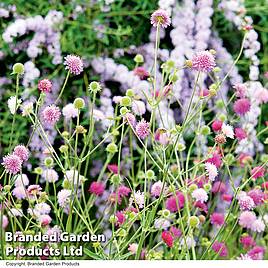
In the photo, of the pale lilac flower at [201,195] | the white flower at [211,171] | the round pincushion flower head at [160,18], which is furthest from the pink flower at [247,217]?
the round pincushion flower head at [160,18]

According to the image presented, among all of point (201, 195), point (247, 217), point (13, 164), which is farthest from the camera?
point (247, 217)

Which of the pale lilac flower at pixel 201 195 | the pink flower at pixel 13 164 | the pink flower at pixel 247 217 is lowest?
the pink flower at pixel 247 217

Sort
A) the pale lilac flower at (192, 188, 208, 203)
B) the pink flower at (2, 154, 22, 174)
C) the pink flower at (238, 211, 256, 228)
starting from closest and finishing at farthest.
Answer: the pink flower at (2, 154, 22, 174), the pale lilac flower at (192, 188, 208, 203), the pink flower at (238, 211, 256, 228)

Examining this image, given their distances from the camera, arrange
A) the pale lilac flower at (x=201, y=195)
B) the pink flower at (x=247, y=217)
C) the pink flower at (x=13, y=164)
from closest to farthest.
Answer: the pink flower at (x=13, y=164) < the pale lilac flower at (x=201, y=195) < the pink flower at (x=247, y=217)

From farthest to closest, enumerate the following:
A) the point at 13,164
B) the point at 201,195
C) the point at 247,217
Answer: the point at 247,217
the point at 201,195
the point at 13,164

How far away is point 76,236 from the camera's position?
1.60m

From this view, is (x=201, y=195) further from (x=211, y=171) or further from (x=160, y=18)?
(x=160, y=18)

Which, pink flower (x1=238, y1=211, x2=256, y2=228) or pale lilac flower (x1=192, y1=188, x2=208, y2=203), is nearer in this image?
pale lilac flower (x1=192, y1=188, x2=208, y2=203)

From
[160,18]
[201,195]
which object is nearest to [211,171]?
[201,195]

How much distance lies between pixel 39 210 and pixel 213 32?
110 cm

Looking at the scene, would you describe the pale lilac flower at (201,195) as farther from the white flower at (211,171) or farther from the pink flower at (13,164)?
the pink flower at (13,164)

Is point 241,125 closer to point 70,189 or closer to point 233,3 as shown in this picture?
point 233,3

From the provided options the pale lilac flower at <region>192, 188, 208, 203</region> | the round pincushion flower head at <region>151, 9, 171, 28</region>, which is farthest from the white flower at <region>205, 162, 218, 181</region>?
the round pincushion flower head at <region>151, 9, 171, 28</region>

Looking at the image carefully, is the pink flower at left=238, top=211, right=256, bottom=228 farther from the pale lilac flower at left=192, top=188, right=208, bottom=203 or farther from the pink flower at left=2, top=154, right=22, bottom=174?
the pink flower at left=2, top=154, right=22, bottom=174
